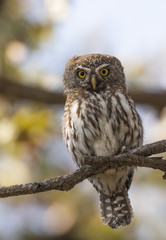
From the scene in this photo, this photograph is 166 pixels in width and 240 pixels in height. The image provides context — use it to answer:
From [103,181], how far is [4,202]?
2.31 meters

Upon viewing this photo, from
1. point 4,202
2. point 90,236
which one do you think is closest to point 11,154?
point 4,202

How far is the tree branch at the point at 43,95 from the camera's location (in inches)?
234

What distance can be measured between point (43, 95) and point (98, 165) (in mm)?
2441

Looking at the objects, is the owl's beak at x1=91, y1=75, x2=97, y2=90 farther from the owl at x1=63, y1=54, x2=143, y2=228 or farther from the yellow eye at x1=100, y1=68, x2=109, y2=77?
the yellow eye at x1=100, y1=68, x2=109, y2=77

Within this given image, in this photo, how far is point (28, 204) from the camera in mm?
6797

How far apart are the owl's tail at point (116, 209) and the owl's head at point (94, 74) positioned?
1169 millimetres

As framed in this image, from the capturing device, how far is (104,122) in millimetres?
4504

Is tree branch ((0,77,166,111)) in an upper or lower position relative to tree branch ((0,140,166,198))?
upper

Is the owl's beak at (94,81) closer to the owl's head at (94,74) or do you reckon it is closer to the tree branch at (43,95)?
the owl's head at (94,74)

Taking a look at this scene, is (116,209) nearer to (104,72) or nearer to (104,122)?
(104,122)

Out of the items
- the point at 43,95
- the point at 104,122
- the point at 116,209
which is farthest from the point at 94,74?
the point at 116,209

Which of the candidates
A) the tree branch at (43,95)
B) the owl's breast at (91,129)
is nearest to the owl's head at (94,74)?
the owl's breast at (91,129)

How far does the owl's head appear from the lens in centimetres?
484

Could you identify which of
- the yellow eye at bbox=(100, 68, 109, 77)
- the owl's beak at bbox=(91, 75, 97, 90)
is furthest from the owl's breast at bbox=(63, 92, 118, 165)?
the yellow eye at bbox=(100, 68, 109, 77)
